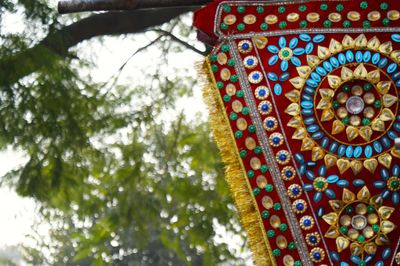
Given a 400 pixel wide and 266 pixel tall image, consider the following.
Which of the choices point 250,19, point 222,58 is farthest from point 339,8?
point 222,58

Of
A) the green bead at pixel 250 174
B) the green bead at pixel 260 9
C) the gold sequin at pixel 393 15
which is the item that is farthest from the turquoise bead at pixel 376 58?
the green bead at pixel 250 174

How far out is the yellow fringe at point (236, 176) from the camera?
2.48 m

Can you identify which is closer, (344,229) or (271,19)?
(344,229)

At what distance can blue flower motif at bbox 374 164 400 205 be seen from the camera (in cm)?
241

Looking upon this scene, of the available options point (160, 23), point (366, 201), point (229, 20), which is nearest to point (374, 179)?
point (366, 201)

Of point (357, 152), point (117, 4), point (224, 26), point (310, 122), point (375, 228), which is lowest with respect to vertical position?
point (375, 228)

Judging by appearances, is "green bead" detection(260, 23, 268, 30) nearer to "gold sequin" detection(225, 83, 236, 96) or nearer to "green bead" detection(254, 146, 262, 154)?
"gold sequin" detection(225, 83, 236, 96)

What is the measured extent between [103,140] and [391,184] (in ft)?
11.3

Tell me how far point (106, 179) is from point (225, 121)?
3.19 meters

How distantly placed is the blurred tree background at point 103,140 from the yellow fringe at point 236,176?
2407 mm

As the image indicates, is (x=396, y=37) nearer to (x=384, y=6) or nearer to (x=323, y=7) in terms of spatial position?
(x=384, y=6)

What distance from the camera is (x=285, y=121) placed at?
252 cm

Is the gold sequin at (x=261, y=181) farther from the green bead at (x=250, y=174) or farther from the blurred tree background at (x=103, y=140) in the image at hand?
the blurred tree background at (x=103, y=140)

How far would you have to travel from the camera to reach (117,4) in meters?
2.66
